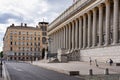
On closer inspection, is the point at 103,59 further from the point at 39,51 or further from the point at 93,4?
the point at 39,51

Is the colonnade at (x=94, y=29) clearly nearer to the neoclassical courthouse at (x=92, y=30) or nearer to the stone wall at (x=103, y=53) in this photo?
the neoclassical courthouse at (x=92, y=30)

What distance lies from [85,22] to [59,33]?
36548mm

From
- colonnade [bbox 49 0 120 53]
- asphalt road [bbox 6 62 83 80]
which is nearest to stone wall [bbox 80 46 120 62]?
colonnade [bbox 49 0 120 53]

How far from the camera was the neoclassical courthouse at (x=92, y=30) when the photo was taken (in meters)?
56.2

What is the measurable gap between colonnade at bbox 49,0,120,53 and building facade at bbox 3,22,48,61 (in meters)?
54.4

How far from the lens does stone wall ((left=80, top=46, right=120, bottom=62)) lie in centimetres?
5262

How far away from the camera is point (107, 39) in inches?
2307

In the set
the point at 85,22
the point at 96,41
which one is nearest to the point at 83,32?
the point at 85,22

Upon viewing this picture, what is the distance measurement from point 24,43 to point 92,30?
95712 mm

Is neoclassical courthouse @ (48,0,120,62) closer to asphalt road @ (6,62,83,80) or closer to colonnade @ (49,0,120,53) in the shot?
colonnade @ (49,0,120,53)

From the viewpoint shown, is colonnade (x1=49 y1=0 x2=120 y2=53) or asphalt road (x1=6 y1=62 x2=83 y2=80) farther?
colonnade (x1=49 y1=0 x2=120 y2=53)

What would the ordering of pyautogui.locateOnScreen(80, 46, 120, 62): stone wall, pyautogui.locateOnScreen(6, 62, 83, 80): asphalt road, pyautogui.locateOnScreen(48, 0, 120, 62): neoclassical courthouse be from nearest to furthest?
pyautogui.locateOnScreen(6, 62, 83, 80): asphalt road < pyautogui.locateOnScreen(80, 46, 120, 62): stone wall < pyautogui.locateOnScreen(48, 0, 120, 62): neoclassical courthouse

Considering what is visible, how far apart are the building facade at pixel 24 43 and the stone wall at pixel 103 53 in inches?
3501

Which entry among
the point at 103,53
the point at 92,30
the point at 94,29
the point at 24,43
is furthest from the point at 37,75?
the point at 24,43
